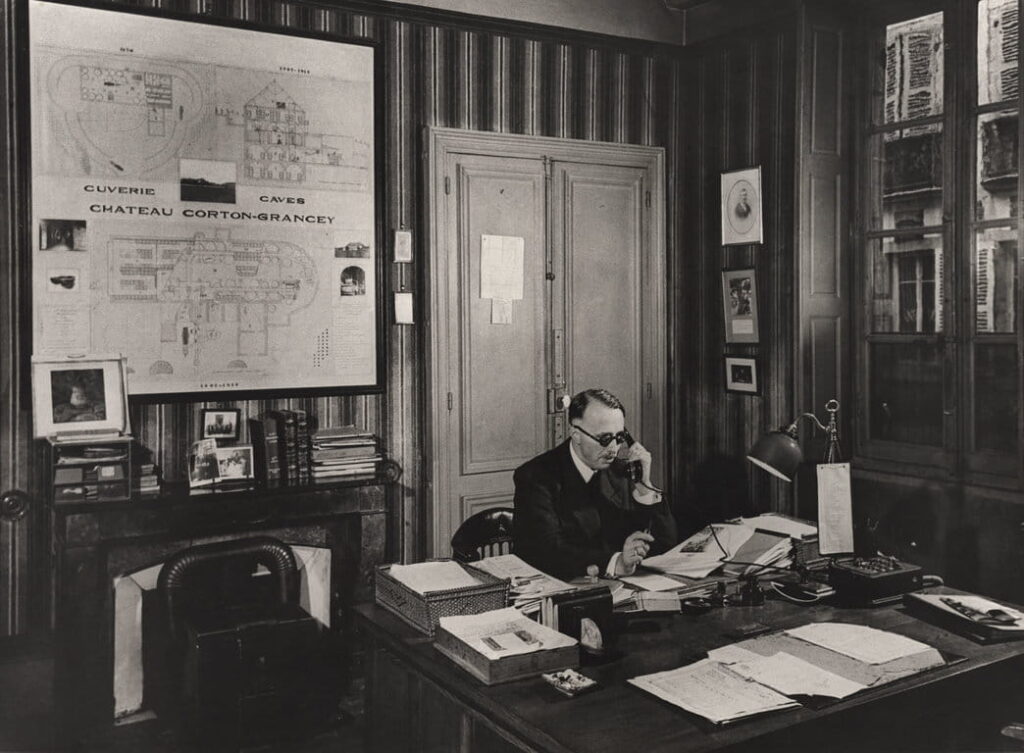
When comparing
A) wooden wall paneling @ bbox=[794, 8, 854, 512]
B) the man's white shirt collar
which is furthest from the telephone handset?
wooden wall paneling @ bbox=[794, 8, 854, 512]

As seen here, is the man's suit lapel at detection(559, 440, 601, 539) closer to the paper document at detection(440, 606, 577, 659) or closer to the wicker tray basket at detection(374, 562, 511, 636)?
the wicker tray basket at detection(374, 562, 511, 636)

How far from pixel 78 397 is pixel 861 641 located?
3.01 meters

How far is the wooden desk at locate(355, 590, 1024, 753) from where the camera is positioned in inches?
76.6

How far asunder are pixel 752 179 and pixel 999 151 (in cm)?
Result: 127

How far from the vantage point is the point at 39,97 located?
3.88 meters

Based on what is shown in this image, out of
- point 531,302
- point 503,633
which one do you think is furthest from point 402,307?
point 503,633

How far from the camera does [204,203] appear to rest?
4.21 meters

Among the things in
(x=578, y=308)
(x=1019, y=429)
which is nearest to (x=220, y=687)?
(x=578, y=308)

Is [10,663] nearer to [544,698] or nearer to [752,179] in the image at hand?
[544,698]

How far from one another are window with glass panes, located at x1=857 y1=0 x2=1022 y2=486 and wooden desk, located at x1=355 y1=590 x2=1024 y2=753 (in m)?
1.79

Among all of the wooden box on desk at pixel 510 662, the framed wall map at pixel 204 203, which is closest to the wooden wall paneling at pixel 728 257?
the framed wall map at pixel 204 203

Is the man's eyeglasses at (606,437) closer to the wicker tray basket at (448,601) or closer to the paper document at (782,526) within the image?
the paper document at (782,526)

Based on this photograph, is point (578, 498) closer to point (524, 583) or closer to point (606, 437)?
point (606, 437)

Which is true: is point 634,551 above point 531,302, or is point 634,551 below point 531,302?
below
